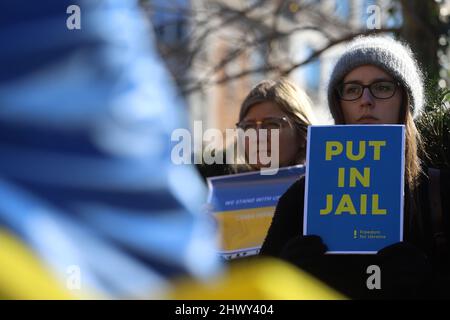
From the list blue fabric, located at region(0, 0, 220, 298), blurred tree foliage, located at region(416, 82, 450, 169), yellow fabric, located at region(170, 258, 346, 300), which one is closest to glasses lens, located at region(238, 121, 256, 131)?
blurred tree foliage, located at region(416, 82, 450, 169)

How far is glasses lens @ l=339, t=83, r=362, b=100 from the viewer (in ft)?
9.33

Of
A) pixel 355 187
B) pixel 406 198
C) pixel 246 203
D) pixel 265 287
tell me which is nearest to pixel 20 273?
pixel 265 287

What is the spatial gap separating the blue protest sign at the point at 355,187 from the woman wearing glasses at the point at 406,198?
0.06 m

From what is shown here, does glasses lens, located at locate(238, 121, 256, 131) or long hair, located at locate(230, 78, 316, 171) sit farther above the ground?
long hair, located at locate(230, 78, 316, 171)

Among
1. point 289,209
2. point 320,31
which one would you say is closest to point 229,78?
point 320,31

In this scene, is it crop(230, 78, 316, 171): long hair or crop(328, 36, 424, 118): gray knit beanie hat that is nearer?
crop(328, 36, 424, 118): gray knit beanie hat

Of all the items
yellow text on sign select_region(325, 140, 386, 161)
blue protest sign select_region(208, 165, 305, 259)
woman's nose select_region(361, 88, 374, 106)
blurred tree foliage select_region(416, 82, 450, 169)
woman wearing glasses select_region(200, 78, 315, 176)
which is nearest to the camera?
yellow text on sign select_region(325, 140, 386, 161)

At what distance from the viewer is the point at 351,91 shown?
2.87m

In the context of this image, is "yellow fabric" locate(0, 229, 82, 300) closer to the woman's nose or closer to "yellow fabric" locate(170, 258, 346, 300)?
"yellow fabric" locate(170, 258, 346, 300)

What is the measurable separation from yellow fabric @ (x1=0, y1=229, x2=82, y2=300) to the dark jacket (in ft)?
2.54

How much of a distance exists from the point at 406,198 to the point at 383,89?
0.42 meters

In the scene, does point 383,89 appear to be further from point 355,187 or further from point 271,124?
point 271,124

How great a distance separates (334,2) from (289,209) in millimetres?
6615

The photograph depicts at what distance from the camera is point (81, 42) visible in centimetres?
221
